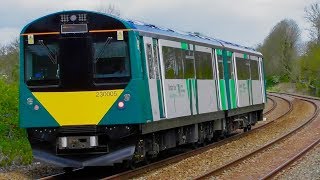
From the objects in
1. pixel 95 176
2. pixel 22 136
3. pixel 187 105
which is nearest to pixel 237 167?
pixel 187 105

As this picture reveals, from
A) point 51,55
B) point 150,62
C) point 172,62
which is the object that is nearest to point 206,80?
point 172,62

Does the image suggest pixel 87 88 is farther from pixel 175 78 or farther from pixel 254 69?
pixel 254 69

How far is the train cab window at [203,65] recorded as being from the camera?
53.6ft

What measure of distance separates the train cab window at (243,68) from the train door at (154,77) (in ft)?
26.7

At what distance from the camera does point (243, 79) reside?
21.7 m

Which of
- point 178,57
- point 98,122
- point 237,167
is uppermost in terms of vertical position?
point 178,57


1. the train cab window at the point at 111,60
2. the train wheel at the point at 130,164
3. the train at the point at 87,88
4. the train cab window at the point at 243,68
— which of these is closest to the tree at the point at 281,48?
the train cab window at the point at 243,68

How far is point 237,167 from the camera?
13.8 m

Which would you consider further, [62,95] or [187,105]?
[187,105]

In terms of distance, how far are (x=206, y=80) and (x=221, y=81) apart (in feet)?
5.78

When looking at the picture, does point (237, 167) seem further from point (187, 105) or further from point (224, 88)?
point (224, 88)

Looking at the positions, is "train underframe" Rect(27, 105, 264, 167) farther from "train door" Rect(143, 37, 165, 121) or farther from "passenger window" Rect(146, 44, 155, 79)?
"passenger window" Rect(146, 44, 155, 79)

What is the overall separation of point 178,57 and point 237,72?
6.52m

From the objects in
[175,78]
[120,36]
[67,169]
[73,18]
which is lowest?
[67,169]
